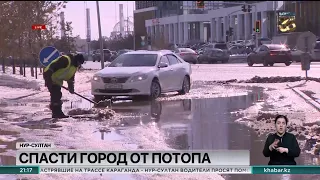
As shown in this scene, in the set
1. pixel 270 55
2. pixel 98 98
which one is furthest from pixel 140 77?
pixel 270 55

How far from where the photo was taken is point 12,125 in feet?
25.5

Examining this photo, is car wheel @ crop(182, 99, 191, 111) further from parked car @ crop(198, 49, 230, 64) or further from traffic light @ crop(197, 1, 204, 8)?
traffic light @ crop(197, 1, 204, 8)

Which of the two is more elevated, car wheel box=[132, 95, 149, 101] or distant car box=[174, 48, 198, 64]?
distant car box=[174, 48, 198, 64]

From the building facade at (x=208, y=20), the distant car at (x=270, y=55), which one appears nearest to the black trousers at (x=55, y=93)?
the building facade at (x=208, y=20)

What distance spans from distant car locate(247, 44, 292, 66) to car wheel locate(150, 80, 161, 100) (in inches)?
144

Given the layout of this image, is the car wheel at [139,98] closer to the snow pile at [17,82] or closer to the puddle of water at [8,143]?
the snow pile at [17,82]

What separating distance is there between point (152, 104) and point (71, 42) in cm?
524

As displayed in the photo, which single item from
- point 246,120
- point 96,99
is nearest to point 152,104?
point 96,99

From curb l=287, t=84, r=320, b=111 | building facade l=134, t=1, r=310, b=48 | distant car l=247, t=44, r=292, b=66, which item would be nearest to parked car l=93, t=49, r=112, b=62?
building facade l=134, t=1, r=310, b=48

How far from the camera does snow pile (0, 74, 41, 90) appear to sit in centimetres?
798

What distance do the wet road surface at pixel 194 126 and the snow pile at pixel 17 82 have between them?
1.89 feet

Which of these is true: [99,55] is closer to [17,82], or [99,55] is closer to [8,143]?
[8,143]

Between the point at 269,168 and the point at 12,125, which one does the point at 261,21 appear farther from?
the point at 12,125

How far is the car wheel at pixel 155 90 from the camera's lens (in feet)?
40.4
